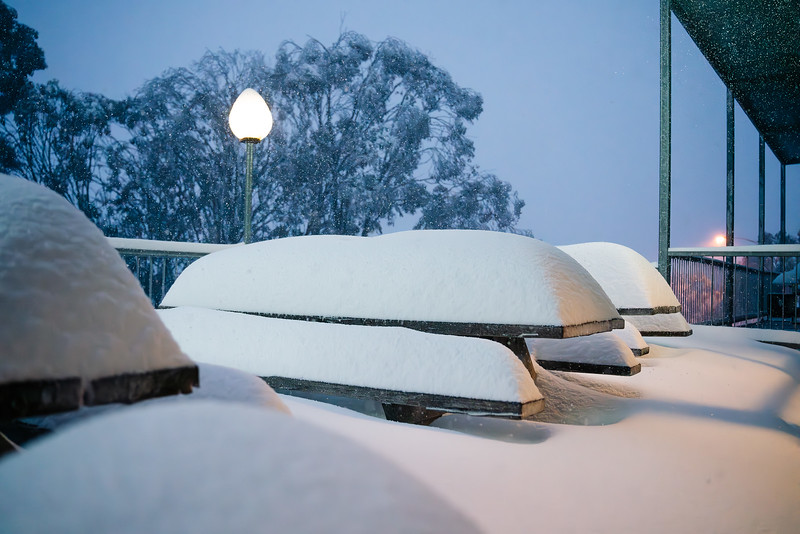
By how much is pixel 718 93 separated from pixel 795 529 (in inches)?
348

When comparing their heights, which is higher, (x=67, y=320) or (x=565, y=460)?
(x=67, y=320)

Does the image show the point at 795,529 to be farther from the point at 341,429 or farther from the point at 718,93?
the point at 718,93

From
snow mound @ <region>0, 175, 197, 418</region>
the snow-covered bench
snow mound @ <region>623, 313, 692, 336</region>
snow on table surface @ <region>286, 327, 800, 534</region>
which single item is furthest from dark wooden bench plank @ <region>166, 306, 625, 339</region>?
snow mound @ <region>623, 313, 692, 336</region>

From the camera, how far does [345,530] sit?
1.76 feet

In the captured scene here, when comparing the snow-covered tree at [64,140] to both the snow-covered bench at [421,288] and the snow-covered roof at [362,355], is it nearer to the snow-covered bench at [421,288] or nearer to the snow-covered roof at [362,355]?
the snow-covered bench at [421,288]

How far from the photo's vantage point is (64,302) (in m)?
0.76

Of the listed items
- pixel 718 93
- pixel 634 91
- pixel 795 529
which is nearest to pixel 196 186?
pixel 718 93

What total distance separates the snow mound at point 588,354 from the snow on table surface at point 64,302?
2564 millimetres

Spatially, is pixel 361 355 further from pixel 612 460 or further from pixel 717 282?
pixel 717 282

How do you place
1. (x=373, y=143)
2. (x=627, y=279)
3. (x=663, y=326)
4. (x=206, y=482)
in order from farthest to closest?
(x=373, y=143) → (x=663, y=326) → (x=627, y=279) → (x=206, y=482)

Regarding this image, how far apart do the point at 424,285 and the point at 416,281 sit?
0.04m

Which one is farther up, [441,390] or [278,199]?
[278,199]

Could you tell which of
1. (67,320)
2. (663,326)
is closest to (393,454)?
(67,320)

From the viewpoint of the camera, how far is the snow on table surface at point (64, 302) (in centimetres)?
70
